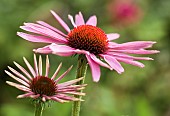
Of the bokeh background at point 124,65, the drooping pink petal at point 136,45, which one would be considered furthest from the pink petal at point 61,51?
the bokeh background at point 124,65

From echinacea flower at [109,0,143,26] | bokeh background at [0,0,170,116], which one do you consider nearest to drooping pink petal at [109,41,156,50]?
bokeh background at [0,0,170,116]

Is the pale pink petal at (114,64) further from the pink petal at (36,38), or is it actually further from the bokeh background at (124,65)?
the bokeh background at (124,65)

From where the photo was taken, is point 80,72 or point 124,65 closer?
point 80,72

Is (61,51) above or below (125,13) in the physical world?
below

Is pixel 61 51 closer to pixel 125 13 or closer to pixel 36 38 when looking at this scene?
pixel 36 38

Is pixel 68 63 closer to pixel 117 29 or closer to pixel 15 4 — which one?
pixel 117 29

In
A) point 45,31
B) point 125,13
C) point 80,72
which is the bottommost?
point 80,72

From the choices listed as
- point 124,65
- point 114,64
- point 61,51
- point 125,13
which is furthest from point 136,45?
point 125,13

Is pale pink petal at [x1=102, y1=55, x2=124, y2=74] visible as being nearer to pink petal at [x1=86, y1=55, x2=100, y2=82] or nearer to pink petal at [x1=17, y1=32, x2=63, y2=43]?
pink petal at [x1=86, y1=55, x2=100, y2=82]
